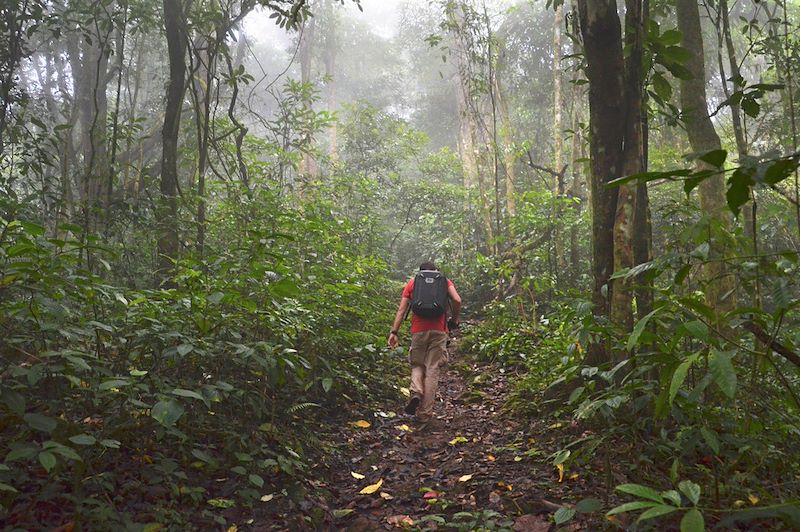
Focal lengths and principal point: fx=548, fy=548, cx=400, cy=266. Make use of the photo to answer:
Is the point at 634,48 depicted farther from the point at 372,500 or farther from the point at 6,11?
the point at 6,11

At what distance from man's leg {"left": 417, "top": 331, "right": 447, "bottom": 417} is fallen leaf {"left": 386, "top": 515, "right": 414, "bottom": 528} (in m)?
2.46

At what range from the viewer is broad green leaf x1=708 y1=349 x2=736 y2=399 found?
65.1 inches

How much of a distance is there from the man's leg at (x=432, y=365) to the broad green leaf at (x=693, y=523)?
4.72 metres

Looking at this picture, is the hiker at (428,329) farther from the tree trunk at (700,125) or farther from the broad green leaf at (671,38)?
the broad green leaf at (671,38)

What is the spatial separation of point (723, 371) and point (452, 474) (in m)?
2.99

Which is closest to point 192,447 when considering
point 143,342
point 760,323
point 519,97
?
point 143,342

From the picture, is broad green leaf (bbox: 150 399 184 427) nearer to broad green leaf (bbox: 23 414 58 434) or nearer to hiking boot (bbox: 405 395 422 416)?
broad green leaf (bbox: 23 414 58 434)

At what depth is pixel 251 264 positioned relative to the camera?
4293 mm

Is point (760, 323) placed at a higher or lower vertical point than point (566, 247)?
lower

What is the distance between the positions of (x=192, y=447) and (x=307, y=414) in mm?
1583

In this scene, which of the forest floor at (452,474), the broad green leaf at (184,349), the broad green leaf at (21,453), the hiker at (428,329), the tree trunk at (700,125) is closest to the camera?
the broad green leaf at (21,453)

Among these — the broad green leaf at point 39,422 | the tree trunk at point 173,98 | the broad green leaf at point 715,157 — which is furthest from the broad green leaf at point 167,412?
the tree trunk at point 173,98

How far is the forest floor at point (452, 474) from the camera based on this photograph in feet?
11.1

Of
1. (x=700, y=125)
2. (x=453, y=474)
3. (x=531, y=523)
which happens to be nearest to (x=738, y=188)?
(x=531, y=523)
